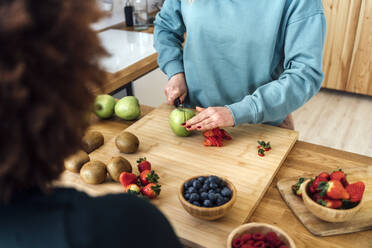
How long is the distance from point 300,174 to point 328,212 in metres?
0.26

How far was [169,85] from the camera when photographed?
4.68ft

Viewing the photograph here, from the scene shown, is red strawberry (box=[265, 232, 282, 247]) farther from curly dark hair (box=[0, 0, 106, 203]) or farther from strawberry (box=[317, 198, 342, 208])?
curly dark hair (box=[0, 0, 106, 203])

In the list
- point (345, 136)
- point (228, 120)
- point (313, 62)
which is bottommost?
point (345, 136)

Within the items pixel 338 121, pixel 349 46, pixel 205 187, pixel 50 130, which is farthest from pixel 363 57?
pixel 50 130

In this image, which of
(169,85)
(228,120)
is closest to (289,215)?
(228,120)

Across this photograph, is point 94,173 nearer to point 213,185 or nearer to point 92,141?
point 92,141

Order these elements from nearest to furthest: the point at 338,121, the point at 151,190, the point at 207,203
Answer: the point at 207,203, the point at 151,190, the point at 338,121

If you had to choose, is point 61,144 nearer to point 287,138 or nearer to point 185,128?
point 185,128

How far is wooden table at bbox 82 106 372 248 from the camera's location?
0.85m

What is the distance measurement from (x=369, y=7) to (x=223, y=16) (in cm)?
241

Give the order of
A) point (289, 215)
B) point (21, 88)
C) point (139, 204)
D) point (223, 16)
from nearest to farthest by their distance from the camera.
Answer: point (21, 88) < point (139, 204) < point (289, 215) < point (223, 16)

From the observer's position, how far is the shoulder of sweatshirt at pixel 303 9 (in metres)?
1.08

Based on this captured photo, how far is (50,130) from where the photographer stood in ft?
1.37

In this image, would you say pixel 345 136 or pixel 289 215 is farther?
pixel 345 136
